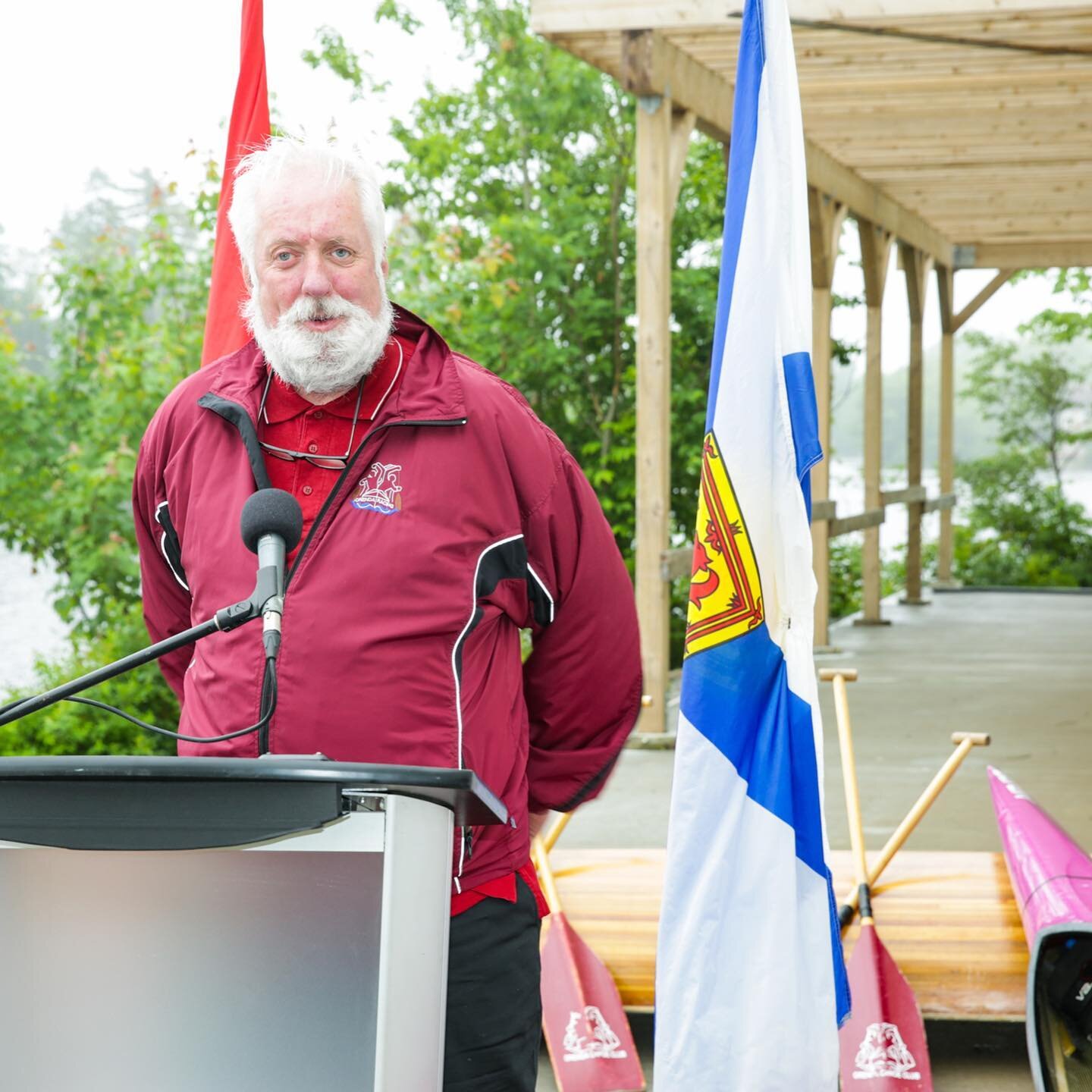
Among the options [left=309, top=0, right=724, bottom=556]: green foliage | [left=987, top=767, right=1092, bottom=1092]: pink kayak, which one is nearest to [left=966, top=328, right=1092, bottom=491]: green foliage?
[left=309, top=0, right=724, bottom=556]: green foliage

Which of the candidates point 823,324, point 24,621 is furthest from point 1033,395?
point 24,621

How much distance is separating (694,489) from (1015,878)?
7.98 meters

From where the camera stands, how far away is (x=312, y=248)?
6.77 ft

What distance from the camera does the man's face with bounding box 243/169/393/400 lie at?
6.72 ft

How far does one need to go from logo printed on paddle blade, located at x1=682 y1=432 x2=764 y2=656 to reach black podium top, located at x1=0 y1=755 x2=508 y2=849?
1369 millimetres

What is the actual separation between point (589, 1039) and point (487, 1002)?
160 centimetres

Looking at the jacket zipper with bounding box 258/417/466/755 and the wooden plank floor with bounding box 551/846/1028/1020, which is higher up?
the jacket zipper with bounding box 258/417/466/755

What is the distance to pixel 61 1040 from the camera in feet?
4.91

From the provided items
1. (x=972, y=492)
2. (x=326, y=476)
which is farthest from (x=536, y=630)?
(x=972, y=492)

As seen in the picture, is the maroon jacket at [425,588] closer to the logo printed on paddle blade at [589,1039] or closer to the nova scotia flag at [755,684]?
the nova scotia flag at [755,684]

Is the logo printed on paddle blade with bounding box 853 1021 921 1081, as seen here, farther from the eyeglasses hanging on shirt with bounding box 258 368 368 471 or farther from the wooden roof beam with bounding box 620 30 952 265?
the wooden roof beam with bounding box 620 30 952 265

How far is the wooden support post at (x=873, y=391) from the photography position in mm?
11430

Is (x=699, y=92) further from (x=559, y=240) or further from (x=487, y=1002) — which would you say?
(x=487, y=1002)

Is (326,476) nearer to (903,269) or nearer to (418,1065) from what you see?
(418,1065)
